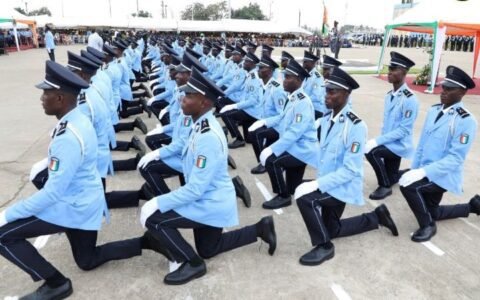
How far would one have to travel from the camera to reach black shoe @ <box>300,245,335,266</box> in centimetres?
360

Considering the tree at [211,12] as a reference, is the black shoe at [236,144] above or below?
below

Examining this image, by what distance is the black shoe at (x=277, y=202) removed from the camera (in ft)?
15.8

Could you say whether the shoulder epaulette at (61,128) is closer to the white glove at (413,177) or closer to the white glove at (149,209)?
the white glove at (149,209)

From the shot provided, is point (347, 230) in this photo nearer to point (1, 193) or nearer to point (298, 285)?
point (298, 285)

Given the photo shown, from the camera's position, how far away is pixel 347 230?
13.0 ft

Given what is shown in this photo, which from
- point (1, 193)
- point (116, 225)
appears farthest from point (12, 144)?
point (116, 225)

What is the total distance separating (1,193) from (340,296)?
4.46 meters

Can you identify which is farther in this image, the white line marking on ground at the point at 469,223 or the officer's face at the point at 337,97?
the white line marking on ground at the point at 469,223

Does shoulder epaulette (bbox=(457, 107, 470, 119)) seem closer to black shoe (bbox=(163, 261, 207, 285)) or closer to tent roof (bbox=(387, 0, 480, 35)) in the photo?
black shoe (bbox=(163, 261, 207, 285))

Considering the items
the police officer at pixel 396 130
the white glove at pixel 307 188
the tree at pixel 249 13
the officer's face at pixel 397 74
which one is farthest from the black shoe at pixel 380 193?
the tree at pixel 249 13

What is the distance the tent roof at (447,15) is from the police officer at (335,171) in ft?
39.6

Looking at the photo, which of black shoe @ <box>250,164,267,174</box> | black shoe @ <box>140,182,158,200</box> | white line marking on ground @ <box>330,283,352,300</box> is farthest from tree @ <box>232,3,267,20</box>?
white line marking on ground @ <box>330,283,352,300</box>

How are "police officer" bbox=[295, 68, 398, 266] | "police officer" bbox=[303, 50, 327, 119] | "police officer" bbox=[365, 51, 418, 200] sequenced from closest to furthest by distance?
"police officer" bbox=[295, 68, 398, 266], "police officer" bbox=[365, 51, 418, 200], "police officer" bbox=[303, 50, 327, 119]

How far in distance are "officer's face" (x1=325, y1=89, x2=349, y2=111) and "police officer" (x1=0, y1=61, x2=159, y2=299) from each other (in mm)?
2105
